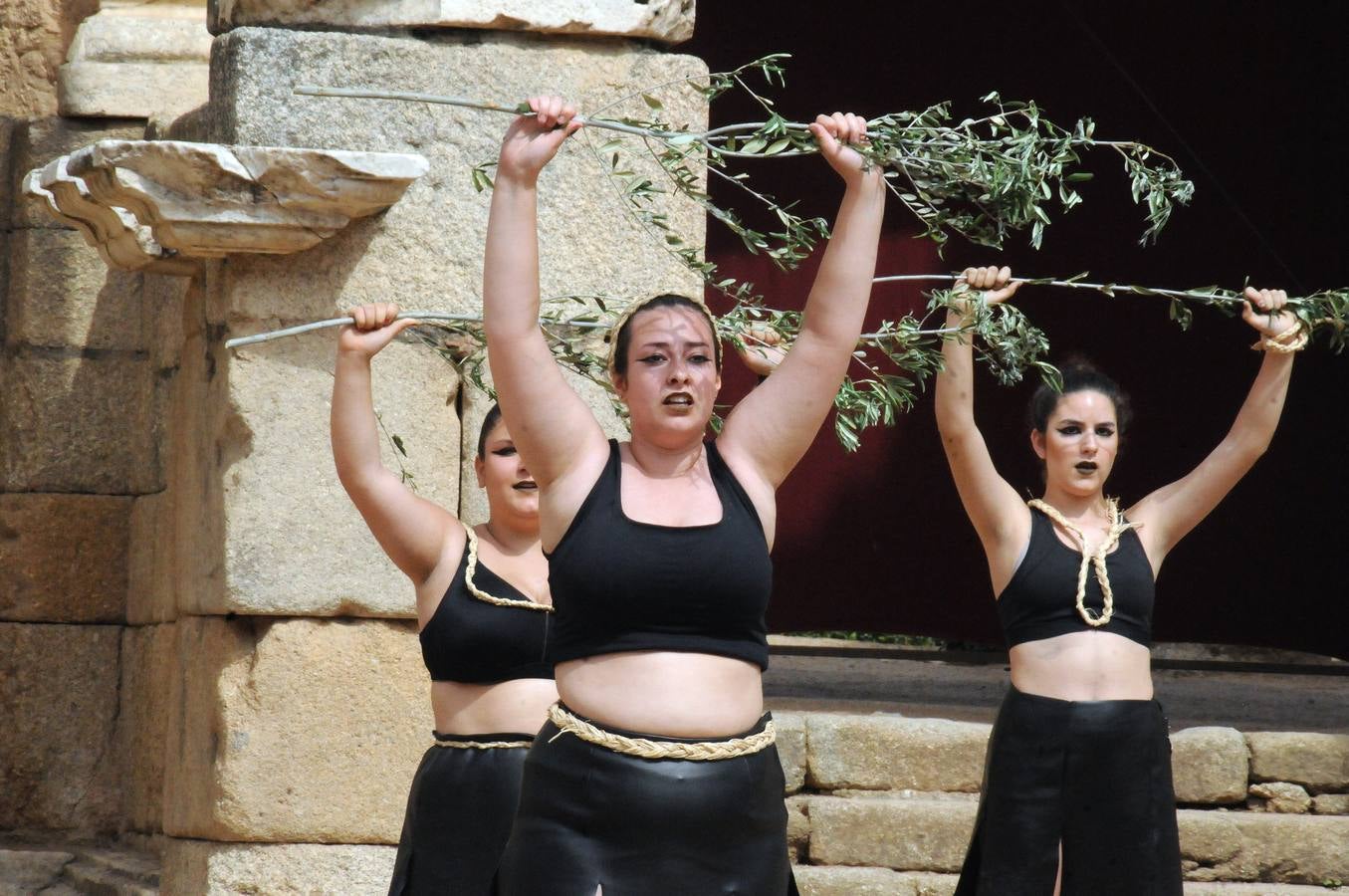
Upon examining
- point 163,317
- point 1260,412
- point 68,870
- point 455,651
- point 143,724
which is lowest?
point 68,870

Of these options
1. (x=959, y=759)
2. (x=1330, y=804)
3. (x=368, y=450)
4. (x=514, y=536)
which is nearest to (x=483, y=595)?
(x=514, y=536)

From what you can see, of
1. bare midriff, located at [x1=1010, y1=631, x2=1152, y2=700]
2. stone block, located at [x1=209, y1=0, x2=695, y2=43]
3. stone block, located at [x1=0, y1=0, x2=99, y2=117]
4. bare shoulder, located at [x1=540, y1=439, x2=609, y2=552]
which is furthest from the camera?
stone block, located at [x1=0, y1=0, x2=99, y2=117]

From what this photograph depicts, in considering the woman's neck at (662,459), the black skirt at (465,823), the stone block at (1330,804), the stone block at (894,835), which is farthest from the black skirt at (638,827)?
the stone block at (1330,804)

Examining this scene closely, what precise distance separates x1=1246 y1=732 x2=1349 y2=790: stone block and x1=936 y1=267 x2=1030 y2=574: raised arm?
6.40ft

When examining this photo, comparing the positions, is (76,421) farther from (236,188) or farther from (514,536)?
(514,536)

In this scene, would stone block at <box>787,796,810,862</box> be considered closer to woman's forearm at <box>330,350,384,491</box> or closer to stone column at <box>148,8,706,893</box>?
stone column at <box>148,8,706,893</box>

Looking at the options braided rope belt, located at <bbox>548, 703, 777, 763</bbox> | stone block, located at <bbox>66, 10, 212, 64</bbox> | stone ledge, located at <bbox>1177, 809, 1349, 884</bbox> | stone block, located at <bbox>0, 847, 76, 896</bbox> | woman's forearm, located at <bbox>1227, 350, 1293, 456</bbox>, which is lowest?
stone block, located at <bbox>0, 847, 76, 896</bbox>

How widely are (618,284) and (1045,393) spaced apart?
1171 millimetres

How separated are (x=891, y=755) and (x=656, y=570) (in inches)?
128

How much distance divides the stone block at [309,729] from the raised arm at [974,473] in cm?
150

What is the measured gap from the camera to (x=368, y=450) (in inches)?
156

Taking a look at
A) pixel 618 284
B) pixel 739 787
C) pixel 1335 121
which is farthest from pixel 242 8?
pixel 1335 121

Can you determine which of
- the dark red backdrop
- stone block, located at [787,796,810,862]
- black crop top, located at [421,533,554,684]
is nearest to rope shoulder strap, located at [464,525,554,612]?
black crop top, located at [421,533,554,684]

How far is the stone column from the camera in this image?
495 cm
